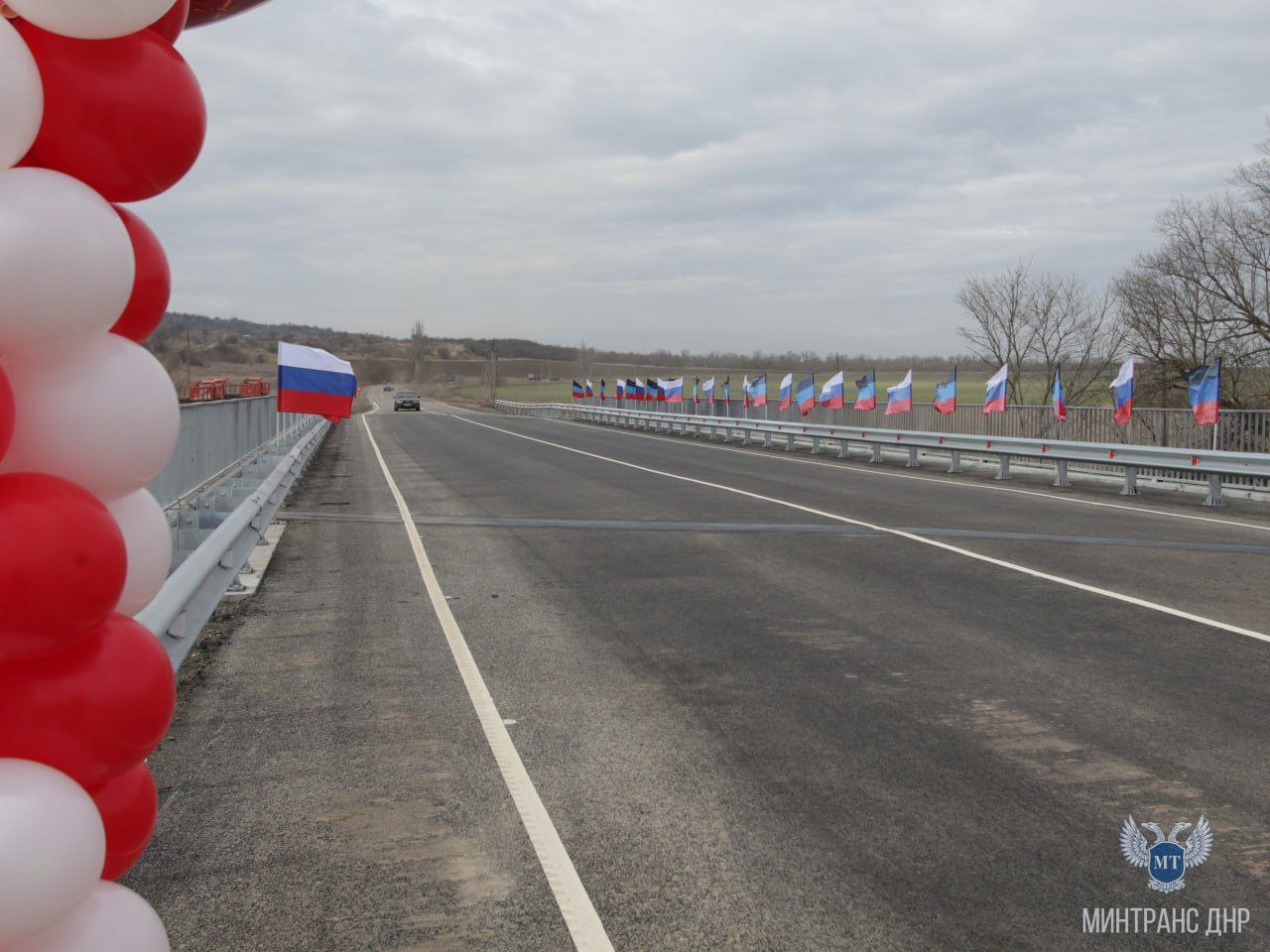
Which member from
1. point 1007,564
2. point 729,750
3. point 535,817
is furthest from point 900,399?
point 535,817

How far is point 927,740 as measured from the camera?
5.71 m

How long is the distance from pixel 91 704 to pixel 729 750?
358 centimetres

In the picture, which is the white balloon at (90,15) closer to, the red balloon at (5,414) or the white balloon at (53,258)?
the white balloon at (53,258)

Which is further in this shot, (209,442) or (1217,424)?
(1217,424)

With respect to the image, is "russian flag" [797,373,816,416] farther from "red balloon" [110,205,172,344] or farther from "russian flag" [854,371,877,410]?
"red balloon" [110,205,172,344]

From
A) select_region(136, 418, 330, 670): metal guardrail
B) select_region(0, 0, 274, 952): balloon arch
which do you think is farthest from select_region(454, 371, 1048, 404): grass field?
select_region(0, 0, 274, 952): balloon arch

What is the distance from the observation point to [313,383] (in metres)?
17.1

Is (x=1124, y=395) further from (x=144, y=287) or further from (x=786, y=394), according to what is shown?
(x=144, y=287)

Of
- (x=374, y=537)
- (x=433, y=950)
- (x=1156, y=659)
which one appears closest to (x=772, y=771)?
(x=433, y=950)

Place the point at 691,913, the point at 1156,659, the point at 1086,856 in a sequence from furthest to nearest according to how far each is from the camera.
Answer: the point at 1156,659, the point at 1086,856, the point at 691,913

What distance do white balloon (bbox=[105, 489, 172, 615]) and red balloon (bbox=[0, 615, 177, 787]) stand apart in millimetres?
174

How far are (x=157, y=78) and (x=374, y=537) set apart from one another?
1124cm

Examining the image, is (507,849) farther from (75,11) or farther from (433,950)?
(75,11)


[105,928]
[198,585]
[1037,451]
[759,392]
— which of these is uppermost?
[759,392]
